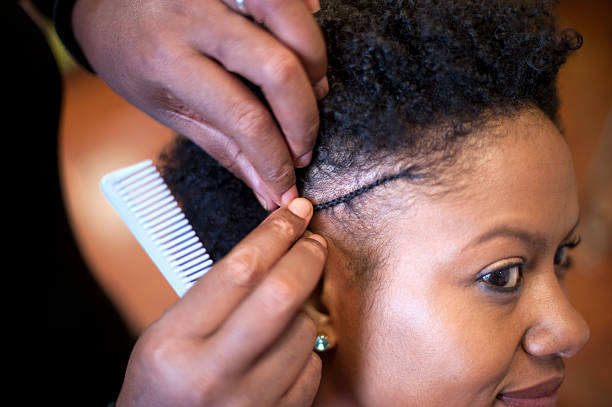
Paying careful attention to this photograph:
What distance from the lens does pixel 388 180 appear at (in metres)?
0.86

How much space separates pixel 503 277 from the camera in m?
0.87

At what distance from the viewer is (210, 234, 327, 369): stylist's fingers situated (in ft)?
2.10

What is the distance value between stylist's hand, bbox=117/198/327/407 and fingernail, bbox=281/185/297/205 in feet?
0.42

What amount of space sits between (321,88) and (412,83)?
0.55ft

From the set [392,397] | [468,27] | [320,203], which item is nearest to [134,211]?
[320,203]

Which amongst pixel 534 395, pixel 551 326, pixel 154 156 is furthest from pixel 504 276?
pixel 154 156

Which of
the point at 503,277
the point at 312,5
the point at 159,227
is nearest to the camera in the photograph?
the point at 312,5

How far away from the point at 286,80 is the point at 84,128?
2576 millimetres

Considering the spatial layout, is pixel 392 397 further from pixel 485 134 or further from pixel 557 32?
pixel 557 32

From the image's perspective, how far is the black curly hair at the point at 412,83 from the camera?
838 millimetres

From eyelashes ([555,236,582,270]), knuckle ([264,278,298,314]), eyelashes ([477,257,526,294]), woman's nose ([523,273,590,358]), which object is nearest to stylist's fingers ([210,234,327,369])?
knuckle ([264,278,298,314])

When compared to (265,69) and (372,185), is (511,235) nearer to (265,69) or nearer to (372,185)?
(372,185)

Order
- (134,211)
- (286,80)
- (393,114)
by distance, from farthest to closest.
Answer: (134,211), (393,114), (286,80)

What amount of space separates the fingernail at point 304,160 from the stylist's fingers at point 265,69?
0.24ft
